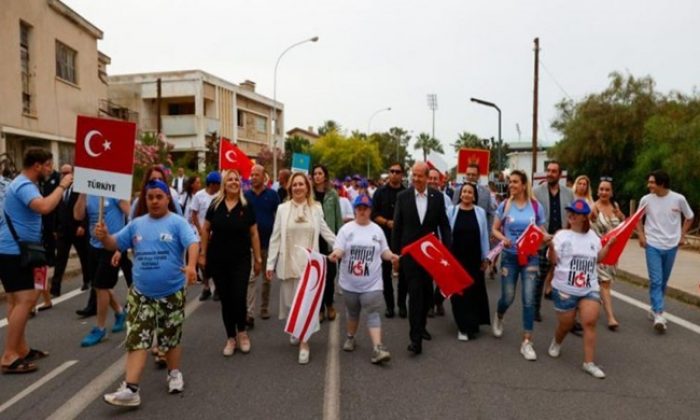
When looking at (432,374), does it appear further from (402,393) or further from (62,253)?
(62,253)

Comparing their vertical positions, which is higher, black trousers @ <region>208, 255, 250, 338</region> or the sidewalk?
black trousers @ <region>208, 255, 250, 338</region>

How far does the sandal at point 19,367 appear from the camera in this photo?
17.0 ft

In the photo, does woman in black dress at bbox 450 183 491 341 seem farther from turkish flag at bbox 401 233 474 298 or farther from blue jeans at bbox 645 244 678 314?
blue jeans at bbox 645 244 678 314

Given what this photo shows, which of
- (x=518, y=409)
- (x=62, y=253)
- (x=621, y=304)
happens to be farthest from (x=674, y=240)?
(x=62, y=253)

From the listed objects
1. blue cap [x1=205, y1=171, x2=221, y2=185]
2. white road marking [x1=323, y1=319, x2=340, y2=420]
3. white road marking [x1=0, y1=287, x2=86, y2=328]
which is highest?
blue cap [x1=205, y1=171, x2=221, y2=185]

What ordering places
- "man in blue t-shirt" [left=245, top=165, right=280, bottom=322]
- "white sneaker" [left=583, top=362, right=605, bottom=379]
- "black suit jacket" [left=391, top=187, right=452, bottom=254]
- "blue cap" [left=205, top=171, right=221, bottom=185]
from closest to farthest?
"white sneaker" [left=583, top=362, right=605, bottom=379] → "black suit jacket" [left=391, top=187, right=452, bottom=254] → "man in blue t-shirt" [left=245, top=165, right=280, bottom=322] → "blue cap" [left=205, top=171, right=221, bottom=185]

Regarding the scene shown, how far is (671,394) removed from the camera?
4.64m

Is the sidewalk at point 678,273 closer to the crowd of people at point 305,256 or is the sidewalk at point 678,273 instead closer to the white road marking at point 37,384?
the crowd of people at point 305,256

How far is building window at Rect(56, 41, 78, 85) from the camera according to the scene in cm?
2053

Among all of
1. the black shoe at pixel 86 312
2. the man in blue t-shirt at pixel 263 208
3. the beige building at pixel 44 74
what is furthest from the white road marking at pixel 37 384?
the beige building at pixel 44 74

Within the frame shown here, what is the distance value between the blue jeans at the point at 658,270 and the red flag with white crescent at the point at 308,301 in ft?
13.2

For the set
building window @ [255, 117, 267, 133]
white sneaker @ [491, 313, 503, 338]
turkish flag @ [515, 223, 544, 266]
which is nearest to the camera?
turkish flag @ [515, 223, 544, 266]

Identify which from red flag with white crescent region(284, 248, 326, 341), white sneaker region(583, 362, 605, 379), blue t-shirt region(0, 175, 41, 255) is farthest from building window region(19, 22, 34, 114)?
white sneaker region(583, 362, 605, 379)

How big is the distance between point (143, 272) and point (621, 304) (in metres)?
6.64
